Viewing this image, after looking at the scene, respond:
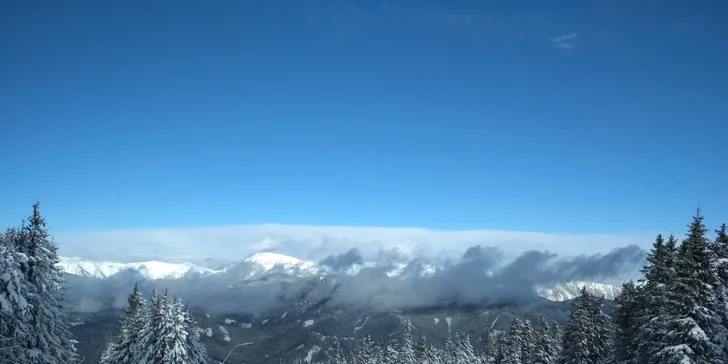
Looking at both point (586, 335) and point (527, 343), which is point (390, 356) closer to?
point (527, 343)

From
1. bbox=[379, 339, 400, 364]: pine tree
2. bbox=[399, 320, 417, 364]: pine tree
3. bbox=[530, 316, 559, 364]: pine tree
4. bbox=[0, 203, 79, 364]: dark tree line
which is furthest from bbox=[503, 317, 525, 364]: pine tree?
bbox=[0, 203, 79, 364]: dark tree line

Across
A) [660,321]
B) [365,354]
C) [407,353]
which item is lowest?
[365,354]

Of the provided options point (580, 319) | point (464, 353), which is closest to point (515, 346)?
point (580, 319)

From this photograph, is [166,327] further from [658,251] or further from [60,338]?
[658,251]

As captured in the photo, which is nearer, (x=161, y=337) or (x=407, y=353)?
(x=161, y=337)

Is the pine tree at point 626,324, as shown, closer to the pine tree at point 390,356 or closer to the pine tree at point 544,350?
the pine tree at point 544,350

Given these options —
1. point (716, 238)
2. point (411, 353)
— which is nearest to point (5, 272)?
point (716, 238)
